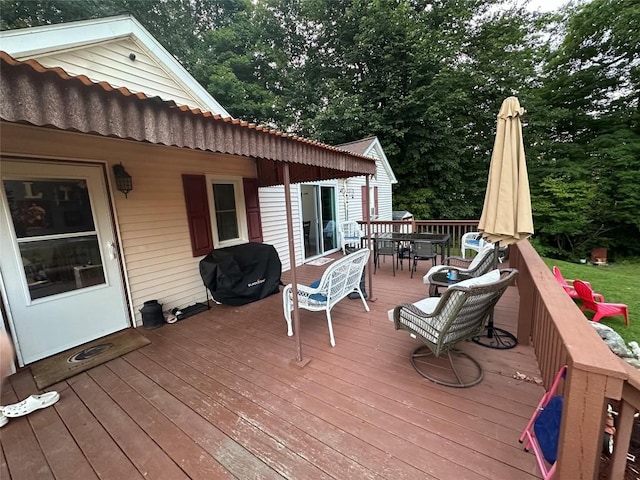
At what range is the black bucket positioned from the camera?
3406 millimetres

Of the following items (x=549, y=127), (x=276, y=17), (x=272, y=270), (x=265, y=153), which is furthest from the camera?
(x=276, y=17)

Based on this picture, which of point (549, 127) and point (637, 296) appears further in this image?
point (549, 127)

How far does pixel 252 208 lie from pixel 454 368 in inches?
159

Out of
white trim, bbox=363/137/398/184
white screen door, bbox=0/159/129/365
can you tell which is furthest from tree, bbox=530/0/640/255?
white screen door, bbox=0/159/129/365

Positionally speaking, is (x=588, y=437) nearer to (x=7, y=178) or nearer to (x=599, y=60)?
(x=7, y=178)

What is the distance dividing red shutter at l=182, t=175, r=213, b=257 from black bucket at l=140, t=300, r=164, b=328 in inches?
37.0

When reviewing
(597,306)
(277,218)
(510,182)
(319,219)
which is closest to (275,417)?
(510,182)

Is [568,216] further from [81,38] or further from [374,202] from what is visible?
[81,38]

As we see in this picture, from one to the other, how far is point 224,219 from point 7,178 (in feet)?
8.15

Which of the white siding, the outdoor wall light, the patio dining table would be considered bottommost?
the patio dining table

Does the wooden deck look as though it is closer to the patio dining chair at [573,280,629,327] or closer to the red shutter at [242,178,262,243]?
the patio dining chair at [573,280,629,327]

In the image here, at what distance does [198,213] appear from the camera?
4105mm

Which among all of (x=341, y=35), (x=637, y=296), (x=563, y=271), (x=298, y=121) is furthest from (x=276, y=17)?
(x=637, y=296)

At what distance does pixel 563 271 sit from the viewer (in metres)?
6.28
